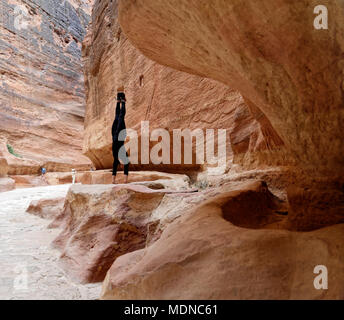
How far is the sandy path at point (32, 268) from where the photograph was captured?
175 centimetres

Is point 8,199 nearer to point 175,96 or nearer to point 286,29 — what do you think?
point 175,96

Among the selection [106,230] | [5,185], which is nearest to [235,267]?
[106,230]

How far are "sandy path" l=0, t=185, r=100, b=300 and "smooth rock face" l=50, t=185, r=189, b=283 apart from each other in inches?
4.9

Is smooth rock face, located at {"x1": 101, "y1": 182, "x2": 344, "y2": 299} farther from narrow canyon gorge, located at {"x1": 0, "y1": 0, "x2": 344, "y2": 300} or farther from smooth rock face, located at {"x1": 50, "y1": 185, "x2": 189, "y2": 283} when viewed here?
smooth rock face, located at {"x1": 50, "y1": 185, "x2": 189, "y2": 283}

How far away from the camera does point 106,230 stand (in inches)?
93.5

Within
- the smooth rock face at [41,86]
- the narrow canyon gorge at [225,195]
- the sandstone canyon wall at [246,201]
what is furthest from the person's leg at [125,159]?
the smooth rock face at [41,86]

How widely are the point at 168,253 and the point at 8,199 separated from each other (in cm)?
649

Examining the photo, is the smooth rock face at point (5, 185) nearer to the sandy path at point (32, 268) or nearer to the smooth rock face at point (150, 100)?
the smooth rock face at point (150, 100)

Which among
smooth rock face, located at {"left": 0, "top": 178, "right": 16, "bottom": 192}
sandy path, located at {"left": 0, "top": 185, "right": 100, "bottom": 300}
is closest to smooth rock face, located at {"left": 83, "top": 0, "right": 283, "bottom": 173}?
sandy path, located at {"left": 0, "top": 185, "right": 100, "bottom": 300}

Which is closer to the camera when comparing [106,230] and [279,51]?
[279,51]

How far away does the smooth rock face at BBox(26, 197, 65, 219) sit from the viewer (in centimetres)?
466

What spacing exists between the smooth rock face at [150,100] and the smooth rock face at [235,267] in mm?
1503

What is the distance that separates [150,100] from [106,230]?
3892 millimetres

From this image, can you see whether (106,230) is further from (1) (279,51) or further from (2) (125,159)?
(1) (279,51)
